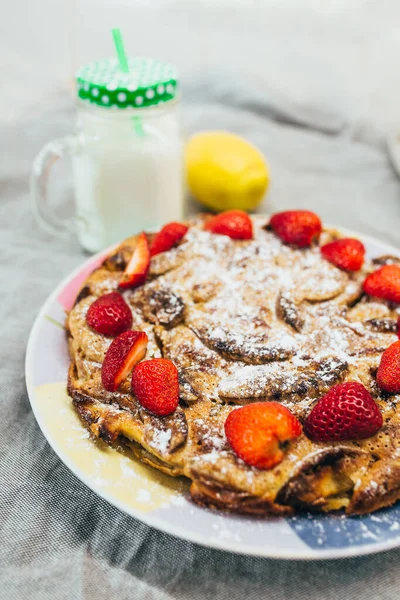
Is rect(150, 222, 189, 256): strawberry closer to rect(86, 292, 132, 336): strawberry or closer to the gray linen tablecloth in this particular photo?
rect(86, 292, 132, 336): strawberry

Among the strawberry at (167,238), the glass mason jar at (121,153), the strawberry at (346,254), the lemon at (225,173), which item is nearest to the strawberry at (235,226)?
the strawberry at (167,238)

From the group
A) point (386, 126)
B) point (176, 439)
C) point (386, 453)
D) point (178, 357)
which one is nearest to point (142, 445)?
point (176, 439)

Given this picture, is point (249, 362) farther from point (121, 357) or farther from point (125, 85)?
point (125, 85)

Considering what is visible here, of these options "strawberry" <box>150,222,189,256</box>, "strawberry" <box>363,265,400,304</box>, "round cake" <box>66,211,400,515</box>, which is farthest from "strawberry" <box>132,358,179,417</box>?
"strawberry" <box>363,265,400,304</box>

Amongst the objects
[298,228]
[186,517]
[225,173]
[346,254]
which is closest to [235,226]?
[298,228]

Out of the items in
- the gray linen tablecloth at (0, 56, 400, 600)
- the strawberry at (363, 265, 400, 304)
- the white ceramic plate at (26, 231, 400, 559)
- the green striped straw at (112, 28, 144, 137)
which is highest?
the green striped straw at (112, 28, 144, 137)

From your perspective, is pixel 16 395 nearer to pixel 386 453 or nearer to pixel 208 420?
pixel 208 420
